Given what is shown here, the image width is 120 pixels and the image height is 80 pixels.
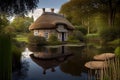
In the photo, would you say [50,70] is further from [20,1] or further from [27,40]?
[27,40]

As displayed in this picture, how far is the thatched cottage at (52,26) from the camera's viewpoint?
24.6 ft

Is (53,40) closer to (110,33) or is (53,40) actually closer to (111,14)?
(110,33)

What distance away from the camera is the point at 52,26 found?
798 cm

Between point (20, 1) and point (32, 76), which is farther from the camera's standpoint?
point (20, 1)

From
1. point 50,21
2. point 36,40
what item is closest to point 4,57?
point 36,40

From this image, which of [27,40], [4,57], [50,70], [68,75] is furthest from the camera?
[27,40]

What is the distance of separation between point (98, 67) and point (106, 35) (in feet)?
14.2

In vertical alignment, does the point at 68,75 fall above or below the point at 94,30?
below

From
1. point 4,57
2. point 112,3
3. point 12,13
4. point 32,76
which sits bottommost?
point 32,76

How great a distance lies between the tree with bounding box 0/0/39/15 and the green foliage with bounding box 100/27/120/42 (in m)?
3.43

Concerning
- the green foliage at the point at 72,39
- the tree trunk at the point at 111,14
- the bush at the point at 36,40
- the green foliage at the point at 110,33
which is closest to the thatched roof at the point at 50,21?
the green foliage at the point at 72,39

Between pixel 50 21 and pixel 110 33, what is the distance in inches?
85.9

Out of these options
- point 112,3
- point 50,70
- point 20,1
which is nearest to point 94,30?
point 112,3

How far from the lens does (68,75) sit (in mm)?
3422
